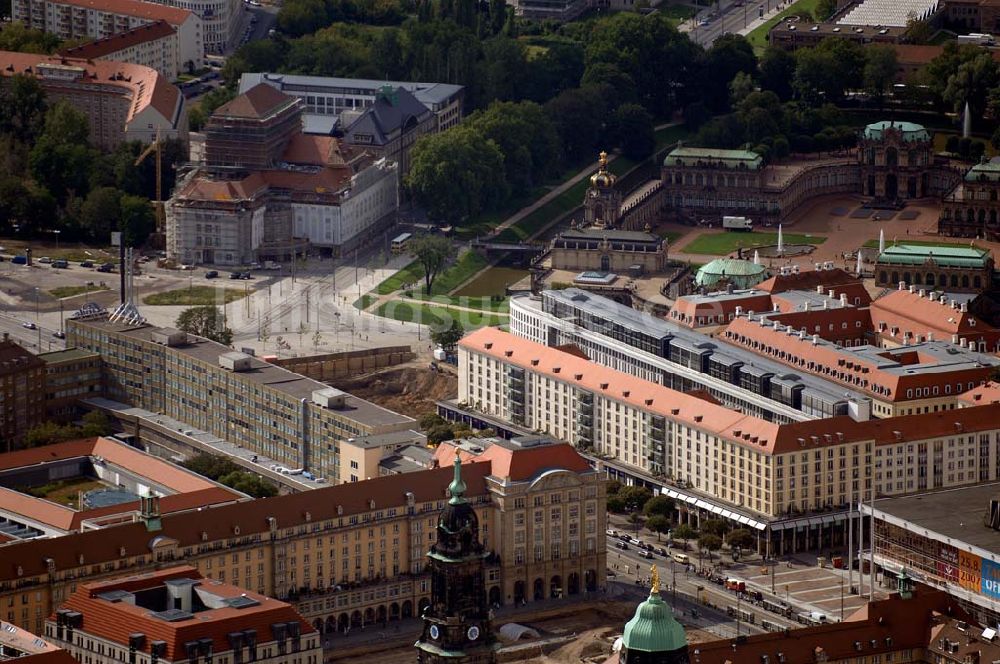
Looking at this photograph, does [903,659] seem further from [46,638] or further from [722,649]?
[46,638]

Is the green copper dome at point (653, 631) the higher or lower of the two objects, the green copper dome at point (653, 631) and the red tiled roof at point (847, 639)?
the higher

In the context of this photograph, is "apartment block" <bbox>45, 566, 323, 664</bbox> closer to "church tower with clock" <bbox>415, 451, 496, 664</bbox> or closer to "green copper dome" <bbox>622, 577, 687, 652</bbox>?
"church tower with clock" <bbox>415, 451, 496, 664</bbox>

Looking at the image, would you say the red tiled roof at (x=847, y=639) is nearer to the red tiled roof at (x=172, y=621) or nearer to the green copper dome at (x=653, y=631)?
the red tiled roof at (x=172, y=621)

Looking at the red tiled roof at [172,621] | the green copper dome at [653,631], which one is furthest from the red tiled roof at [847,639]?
the green copper dome at [653,631]

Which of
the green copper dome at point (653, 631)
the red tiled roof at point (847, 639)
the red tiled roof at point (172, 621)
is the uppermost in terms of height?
the green copper dome at point (653, 631)

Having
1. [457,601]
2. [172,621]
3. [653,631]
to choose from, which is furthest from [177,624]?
[653,631]

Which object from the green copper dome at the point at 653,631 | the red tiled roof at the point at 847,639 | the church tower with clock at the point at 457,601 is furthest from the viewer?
the red tiled roof at the point at 847,639

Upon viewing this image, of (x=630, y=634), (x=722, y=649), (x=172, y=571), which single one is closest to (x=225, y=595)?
(x=172, y=571)

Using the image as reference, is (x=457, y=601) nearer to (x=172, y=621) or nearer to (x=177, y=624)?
(x=177, y=624)

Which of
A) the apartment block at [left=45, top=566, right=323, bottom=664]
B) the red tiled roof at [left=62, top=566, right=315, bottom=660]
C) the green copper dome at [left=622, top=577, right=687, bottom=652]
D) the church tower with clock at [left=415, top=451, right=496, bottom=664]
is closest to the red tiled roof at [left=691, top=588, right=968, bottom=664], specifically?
the apartment block at [left=45, top=566, right=323, bottom=664]
